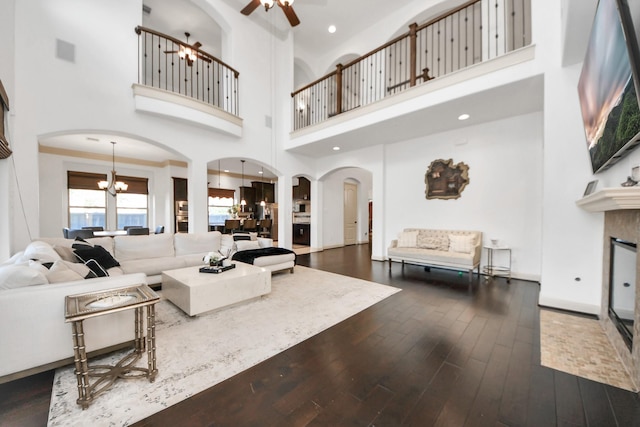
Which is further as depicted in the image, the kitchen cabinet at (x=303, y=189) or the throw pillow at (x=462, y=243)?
the kitchen cabinet at (x=303, y=189)

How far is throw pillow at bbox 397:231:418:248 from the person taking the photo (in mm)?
5160

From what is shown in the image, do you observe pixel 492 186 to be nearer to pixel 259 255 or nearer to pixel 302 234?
pixel 259 255

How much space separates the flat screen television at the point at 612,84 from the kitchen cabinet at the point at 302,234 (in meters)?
7.38

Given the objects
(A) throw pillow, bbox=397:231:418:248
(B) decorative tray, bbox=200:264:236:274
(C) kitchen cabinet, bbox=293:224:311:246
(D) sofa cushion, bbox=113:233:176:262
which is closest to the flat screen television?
(A) throw pillow, bbox=397:231:418:248

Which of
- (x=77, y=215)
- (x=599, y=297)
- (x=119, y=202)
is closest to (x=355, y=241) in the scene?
(x=599, y=297)

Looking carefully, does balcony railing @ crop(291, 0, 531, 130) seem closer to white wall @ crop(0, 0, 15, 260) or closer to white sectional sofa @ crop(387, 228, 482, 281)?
white sectional sofa @ crop(387, 228, 482, 281)

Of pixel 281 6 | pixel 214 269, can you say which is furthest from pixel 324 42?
pixel 214 269

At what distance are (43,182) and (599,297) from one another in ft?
38.1

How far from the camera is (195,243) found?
15.5ft

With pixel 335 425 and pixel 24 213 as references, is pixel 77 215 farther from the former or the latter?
pixel 335 425

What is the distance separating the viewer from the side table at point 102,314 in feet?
4.86

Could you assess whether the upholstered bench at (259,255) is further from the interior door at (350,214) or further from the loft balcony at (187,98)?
the interior door at (350,214)

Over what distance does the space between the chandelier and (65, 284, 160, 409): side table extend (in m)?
6.59

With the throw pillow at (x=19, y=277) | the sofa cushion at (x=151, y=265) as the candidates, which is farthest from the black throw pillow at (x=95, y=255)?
the throw pillow at (x=19, y=277)
